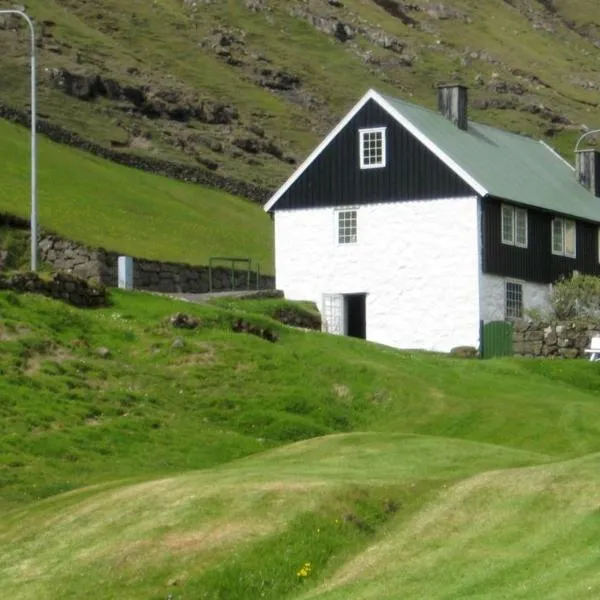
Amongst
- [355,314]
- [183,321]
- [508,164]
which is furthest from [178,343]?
[508,164]

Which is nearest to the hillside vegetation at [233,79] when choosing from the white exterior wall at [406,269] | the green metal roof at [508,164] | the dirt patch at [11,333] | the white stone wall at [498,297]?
the green metal roof at [508,164]

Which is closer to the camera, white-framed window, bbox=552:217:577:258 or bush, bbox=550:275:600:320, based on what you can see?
bush, bbox=550:275:600:320

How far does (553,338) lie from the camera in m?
58.6

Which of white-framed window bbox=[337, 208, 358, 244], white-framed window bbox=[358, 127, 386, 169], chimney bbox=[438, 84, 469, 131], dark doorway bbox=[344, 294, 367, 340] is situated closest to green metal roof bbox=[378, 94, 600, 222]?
chimney bbox=[438, 84, 469, 131]

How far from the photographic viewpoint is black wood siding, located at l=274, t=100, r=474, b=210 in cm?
6325

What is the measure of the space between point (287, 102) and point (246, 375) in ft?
357

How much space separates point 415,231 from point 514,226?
4002 millimetres

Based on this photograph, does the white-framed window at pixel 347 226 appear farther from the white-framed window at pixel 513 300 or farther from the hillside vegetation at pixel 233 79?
the hillside vegetation at pixel 233 79

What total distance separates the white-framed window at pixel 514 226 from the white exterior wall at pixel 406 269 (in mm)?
2327

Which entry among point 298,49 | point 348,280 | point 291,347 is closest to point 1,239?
point 348,280

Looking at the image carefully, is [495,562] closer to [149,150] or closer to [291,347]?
[291,347]

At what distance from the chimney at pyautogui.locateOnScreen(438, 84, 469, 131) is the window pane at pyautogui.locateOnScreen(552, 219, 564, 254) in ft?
17.3

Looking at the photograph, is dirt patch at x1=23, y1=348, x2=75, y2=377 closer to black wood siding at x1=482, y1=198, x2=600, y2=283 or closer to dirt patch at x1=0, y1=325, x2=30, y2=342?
dirt patch at x1=0, y1=325, x2=30, y2=342

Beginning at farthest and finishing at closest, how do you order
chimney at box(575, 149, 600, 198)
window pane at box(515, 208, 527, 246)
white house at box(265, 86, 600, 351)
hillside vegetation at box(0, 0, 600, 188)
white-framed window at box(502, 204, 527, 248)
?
hillside vegetation at box(0, 0, 600, 188) → chimney at box(575, 149, 600, 198) → window pane at box(515, 208, 527, 246) → white-framed window at box(502, 204, 527, 248) → white house at box(265, 86, 600, 351)
